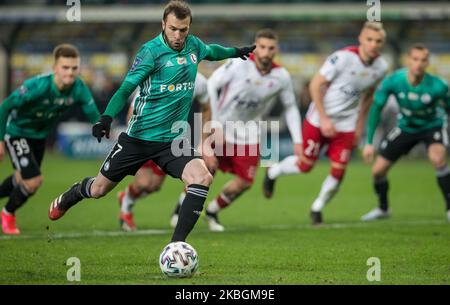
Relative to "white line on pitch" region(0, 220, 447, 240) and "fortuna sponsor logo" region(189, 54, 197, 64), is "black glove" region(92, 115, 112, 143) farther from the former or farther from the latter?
"white line on pitch" region(0, 220, 447, 240)

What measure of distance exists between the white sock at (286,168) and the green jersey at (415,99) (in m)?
1.11

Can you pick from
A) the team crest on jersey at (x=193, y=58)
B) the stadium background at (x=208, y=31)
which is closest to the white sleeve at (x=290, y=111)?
the team crest on jersey at (x=193, y=58)

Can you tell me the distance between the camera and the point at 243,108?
41.2 ft

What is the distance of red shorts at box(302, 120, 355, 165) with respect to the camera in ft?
42.3

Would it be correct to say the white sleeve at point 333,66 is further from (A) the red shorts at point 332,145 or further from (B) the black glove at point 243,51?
(B) the black glove at point 243,51

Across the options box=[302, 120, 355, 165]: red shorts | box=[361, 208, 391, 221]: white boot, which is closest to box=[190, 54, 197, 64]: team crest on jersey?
box=[302, 120, 355, 165]: red shorts

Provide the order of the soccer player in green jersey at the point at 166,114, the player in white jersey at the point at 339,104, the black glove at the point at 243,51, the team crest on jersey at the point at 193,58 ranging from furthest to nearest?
the player in white jersey at the point at 339,104, the black glove at the point at 243,51, the team crest on jersey at the point at 193,58, the soccer player in green jersey at the point at 166,114

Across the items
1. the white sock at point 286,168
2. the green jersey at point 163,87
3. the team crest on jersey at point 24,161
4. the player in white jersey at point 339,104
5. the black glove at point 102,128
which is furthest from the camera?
the white sock at point 286,168

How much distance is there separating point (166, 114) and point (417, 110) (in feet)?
17.8

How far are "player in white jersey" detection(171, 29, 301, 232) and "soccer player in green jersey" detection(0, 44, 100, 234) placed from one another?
1.79m

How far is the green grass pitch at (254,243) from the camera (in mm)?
8367

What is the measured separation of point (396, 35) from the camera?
2770cm

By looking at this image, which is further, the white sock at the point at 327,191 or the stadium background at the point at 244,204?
the white sock at the point at 327,191
